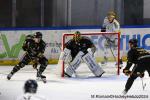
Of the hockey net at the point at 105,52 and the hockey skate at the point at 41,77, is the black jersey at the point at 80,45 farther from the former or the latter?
the hockey skate at the point at 41,77

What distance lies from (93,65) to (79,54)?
1.36 ft

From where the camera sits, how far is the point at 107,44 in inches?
495

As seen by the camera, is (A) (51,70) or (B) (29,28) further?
(B) (29,28)

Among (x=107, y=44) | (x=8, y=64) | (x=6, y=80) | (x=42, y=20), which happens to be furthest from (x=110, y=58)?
(x=42, y=20)

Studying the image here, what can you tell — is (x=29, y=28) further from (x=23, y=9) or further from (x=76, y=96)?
(x=76, y=96)

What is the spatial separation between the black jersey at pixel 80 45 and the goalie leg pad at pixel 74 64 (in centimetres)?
9

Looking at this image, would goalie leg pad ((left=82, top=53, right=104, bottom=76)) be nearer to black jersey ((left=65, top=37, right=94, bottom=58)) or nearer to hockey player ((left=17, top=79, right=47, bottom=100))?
black jersey ((left=65, top=37, right=94, bottom=58))

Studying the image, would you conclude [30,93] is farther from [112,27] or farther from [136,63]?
[112,27]

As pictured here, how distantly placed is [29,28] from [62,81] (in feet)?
14.9

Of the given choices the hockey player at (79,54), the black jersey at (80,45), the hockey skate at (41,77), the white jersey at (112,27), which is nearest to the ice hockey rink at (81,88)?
the hockey skate at (41,77)

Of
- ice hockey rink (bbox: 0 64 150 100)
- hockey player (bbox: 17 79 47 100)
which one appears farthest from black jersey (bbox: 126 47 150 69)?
hockey player (bbox: 17 79 47 100)

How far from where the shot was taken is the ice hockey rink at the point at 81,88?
10.0m

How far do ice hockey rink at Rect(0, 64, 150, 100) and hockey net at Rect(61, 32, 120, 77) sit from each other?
26 cm

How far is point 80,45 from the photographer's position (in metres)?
12.1
